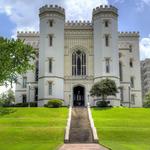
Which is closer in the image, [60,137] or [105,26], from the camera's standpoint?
[60,137]

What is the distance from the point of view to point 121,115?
50.3 m

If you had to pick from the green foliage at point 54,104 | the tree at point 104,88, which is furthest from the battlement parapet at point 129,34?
the green foliage at point 54,104

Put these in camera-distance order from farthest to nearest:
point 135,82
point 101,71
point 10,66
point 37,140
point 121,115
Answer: point 135,82 → point 101,71 → point 121,115 → point 10,66 → point 37,140

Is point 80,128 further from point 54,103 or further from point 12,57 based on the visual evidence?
point 54,103

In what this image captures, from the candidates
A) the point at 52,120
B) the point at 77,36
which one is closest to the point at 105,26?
the point at 77,36

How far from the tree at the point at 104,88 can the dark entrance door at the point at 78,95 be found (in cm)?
661

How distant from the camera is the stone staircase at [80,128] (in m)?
36.6

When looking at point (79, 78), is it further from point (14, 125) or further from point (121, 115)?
point (14, 125)

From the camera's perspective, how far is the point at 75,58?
67812 mm

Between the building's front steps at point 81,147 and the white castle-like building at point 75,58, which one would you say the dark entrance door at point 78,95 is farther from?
the building's front steps at point 81,147

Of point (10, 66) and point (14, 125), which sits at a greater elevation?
point (10, 66)

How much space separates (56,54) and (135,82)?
55.2 ft

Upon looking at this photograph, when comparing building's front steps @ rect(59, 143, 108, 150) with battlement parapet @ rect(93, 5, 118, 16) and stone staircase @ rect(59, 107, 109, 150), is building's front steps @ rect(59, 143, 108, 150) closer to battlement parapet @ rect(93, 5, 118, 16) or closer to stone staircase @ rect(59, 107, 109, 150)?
stone staircase @ rect(59, 107, 109, 150)

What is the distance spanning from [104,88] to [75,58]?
11.4 meters
